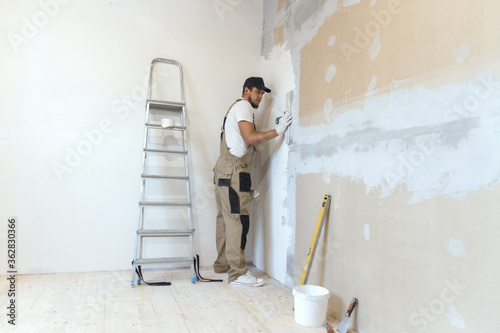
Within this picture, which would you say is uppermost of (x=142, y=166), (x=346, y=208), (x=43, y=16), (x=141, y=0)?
(x=141, y=0)

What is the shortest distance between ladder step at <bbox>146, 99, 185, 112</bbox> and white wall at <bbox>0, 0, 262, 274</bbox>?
0.44 ft

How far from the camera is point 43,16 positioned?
317 centimetres

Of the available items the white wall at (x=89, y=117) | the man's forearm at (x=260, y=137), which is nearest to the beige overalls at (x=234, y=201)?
the man's forearm at (x=260, y=137)

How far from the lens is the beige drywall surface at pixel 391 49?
1.53m

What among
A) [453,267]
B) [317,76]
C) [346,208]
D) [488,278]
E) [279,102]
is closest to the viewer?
[488,278]

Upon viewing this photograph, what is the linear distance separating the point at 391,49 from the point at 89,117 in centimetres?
257

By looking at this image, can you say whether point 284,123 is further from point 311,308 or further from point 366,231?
point 311,308

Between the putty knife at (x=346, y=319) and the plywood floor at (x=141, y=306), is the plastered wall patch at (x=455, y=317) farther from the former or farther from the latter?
the plywood floor at (x=141, y=306)

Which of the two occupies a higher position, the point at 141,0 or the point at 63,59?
the point at 141,0

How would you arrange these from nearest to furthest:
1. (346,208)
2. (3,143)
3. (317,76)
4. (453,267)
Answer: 1. (453,267)
2. (346,208)
3. (317,76)
4. (3,143)

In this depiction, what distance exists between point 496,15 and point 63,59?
10.4 ft

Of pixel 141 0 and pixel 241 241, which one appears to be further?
pixel 141 0

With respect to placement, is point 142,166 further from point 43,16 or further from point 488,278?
point 488,278

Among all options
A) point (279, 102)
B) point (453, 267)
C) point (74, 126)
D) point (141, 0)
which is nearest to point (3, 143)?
point (74, 126)
